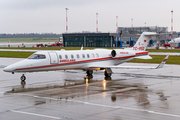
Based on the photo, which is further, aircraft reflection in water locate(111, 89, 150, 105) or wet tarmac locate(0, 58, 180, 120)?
aircraft reflection in water locate(111, 89, 150, 105)

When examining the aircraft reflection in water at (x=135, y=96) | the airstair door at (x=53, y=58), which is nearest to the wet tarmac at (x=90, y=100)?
the aircraft reflection in water at (x=135, y=96)

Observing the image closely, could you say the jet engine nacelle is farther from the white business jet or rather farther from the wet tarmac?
the wet tarmac

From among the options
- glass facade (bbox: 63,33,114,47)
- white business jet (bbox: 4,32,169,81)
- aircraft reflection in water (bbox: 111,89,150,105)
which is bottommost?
aircraft reflection in water (bbox: 111,89,150,105)

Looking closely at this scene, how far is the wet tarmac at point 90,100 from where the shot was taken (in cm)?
1302

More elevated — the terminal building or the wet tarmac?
the terminal building

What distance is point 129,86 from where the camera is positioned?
2162 cm

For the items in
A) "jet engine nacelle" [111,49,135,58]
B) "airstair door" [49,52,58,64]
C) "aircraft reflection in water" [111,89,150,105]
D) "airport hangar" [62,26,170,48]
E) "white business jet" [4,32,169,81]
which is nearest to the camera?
A: "aircraft reflection in water" [111,89,150,105]

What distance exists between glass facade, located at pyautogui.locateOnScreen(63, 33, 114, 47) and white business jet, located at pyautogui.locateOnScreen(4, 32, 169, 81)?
8268cm

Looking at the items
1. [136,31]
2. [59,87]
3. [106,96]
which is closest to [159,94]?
[106,96]

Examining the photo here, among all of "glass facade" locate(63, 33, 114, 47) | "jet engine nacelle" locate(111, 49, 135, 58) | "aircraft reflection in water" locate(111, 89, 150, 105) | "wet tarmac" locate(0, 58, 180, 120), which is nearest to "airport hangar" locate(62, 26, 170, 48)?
"glass facade" locate(63, 33, 114, 47)

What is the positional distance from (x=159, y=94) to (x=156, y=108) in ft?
13.3

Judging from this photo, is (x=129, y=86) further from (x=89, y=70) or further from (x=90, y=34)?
(x=90, y=34)

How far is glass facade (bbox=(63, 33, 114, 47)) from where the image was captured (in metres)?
114

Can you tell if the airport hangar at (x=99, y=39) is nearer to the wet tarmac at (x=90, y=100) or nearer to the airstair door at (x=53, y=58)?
the airstair door at (x=53, y=58)
